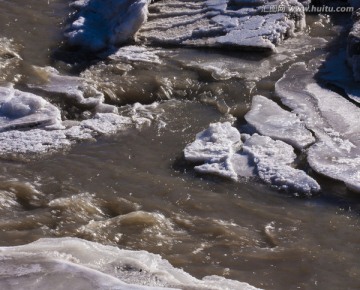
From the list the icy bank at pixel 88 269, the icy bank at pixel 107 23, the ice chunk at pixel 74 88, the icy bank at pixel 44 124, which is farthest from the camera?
the icy bank at pixel 107 23

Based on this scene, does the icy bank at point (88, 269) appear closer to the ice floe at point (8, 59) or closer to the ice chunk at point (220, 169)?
the ice chunk at point (220, 169)

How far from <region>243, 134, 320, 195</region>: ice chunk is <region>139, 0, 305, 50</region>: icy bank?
1788mm

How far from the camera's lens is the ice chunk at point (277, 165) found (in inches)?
178

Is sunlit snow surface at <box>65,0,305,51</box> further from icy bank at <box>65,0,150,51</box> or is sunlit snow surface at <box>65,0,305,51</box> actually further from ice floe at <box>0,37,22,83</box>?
ice floe at <box>0,37,22,83</box>

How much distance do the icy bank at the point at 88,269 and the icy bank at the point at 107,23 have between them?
3.37 metres


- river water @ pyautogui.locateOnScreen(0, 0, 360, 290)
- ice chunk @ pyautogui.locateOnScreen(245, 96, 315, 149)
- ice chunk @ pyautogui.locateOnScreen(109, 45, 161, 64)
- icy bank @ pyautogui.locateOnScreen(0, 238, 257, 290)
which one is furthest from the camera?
ice chunk @ pyautogui.locateOnScreen(109, 45, 161, 64)

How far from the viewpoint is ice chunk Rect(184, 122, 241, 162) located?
482cm

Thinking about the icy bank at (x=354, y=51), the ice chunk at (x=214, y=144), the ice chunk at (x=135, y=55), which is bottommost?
the ice chunk at (x=214, y=144)

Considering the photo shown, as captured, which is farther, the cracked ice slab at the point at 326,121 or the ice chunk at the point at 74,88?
the ice chunk at the point at 74,88

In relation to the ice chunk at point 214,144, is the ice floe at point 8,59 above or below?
above

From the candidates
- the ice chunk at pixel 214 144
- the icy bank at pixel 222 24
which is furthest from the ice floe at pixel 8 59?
the ice chunk at pixel 214 144

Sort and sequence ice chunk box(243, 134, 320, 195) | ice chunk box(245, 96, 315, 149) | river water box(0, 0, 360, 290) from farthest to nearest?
ice chunk box(245, 96, 315, 149) → ice chunk box(243, 134, 320, 195) → river water box(0, 0, 360, 290)

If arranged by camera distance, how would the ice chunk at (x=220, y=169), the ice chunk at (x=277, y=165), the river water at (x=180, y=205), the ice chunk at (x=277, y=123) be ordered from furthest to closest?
the ice chunk at (x=277, y=123)
the ice chunk at (x=220, y=169)
the ice chunk at (x=277, y=165)
the river water at (x=180, y=205)

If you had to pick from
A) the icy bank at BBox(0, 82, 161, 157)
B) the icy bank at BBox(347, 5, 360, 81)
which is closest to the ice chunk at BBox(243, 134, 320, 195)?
the icy bank at BBox(0, 82, 161, 157)
